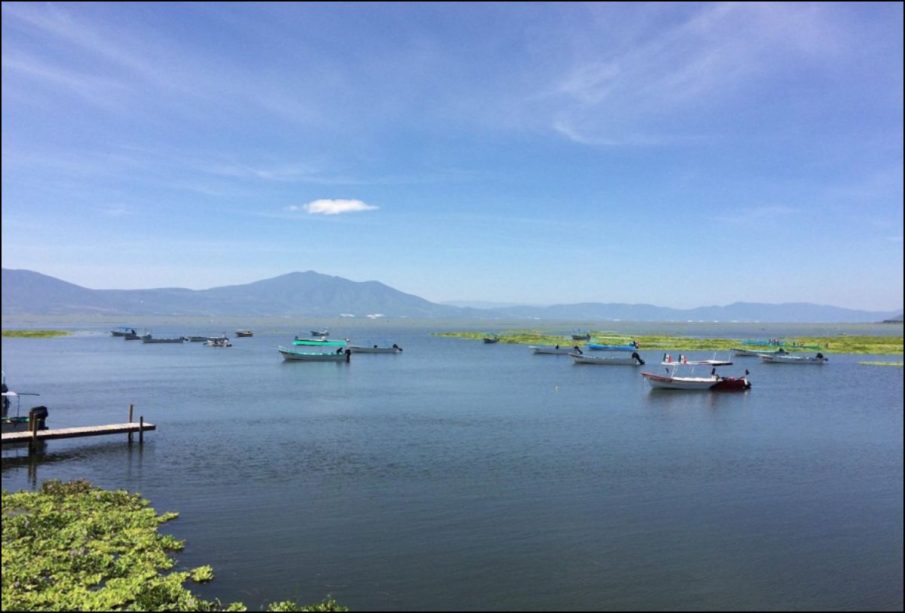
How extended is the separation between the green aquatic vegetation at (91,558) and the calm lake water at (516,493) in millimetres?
1108

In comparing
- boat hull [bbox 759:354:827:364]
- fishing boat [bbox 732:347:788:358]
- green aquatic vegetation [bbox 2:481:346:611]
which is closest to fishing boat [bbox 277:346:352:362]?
boat hull [bbox 759:354:827:364]

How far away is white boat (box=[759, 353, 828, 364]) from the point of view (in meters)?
113

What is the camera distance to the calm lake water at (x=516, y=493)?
2095cm

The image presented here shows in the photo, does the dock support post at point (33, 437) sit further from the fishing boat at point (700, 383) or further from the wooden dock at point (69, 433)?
the fishing boat at point (700, 383)

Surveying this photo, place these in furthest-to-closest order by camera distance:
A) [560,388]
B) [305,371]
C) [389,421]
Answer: [305,371]
[560,388]
[389,421]

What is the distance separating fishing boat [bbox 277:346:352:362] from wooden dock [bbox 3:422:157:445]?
240 feet

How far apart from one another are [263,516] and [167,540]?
15.3 ft

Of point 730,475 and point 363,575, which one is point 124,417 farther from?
point 730,475

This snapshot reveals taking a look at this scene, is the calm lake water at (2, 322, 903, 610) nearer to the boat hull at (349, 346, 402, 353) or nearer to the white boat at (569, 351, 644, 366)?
the white boat at (569, 351, 644, 366)

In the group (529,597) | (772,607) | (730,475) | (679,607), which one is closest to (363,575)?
(529,597)

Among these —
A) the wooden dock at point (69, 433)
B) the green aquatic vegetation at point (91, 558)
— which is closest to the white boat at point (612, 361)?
the wooden dock at point (69, 433)

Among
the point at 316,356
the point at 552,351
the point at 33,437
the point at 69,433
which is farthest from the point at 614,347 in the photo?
the point at 33,437

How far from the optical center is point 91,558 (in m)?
20.9

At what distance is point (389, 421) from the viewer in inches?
2050
